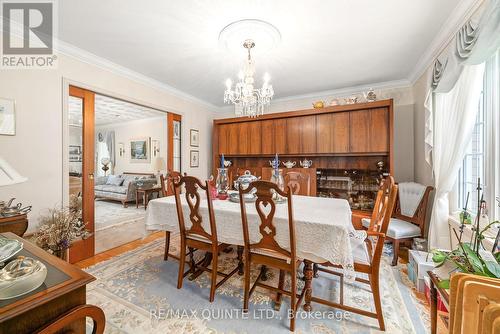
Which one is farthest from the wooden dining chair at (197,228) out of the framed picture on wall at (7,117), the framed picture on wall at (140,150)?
the framed picture on wall at (140,150)

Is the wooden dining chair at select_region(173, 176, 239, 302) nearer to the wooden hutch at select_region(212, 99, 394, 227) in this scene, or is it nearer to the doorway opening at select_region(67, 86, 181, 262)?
the doorway opening at select_region(67, 86, 181, 262)

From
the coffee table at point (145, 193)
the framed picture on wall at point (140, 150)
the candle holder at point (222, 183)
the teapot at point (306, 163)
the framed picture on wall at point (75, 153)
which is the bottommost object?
the coffee table at point (145, 193)

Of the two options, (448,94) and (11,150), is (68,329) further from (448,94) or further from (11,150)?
(448,94)

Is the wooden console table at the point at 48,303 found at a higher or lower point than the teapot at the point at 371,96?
lower

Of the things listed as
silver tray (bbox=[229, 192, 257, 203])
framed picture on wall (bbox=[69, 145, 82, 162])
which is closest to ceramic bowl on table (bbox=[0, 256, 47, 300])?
silver tray (bbox=[229, 192, 257, 203])

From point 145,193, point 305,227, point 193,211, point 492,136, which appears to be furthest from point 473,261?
point 145,193

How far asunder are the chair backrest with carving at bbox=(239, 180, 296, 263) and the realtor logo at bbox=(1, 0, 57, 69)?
7.71 ft

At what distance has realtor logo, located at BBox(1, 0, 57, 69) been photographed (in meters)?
1.82

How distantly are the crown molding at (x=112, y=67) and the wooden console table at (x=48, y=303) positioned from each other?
251 cm

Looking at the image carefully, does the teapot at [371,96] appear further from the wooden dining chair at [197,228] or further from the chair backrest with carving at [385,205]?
the wooden dining chair at [197,228]

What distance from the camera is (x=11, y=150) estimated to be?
6.53ft

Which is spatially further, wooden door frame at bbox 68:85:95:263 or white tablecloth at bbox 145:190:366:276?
wooden door frame at bbox 68:85:95:263

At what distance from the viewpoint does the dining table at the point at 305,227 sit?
139 cm

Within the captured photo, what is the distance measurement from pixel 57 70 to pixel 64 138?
75 centimetres
